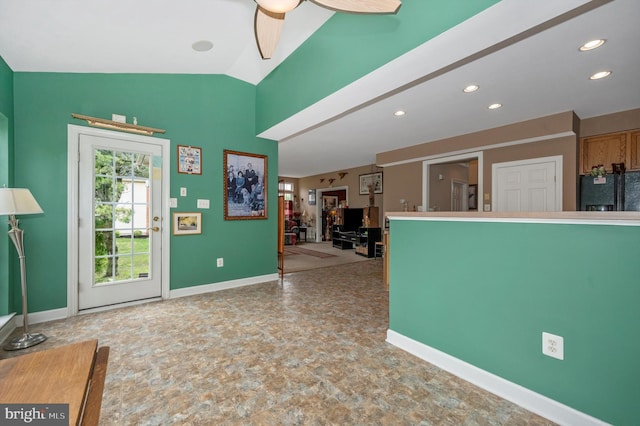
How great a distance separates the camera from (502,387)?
1.74 meters

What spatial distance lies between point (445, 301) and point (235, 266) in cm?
306

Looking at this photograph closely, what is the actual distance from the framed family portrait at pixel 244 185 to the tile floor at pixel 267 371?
145cm

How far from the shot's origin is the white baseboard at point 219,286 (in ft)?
12.0

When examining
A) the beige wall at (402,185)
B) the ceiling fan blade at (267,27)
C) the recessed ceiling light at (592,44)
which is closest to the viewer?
the ceiling fan blade at (267,27)

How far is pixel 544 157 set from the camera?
4.26 m

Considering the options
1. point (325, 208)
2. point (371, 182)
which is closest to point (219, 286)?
point (371, 182)

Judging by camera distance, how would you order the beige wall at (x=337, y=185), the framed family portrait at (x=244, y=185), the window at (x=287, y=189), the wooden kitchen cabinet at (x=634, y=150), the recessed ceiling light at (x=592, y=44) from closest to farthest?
the recessed ceiling light at (x=592, y=44) → the wooden kitchen cabinet at (x=634, y=150) → the framed family portrait at (x=244, y=185) → the beige wall at (x=337, y=185) → the window at (x=287, y=189)

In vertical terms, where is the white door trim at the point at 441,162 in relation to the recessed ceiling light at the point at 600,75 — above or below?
below

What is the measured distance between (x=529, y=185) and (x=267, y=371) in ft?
15.7

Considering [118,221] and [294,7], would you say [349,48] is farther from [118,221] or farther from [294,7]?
[118,221]

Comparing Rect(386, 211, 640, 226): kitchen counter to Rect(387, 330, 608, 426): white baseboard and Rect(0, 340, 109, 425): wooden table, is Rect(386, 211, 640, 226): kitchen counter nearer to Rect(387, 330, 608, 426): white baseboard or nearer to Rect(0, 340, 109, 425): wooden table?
Rect(387, 330, 608, 426): white baseboard

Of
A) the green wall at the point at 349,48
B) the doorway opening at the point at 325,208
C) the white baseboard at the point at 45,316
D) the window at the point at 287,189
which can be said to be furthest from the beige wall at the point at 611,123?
the window at the point at 287,189

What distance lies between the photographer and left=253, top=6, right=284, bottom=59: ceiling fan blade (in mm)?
1901

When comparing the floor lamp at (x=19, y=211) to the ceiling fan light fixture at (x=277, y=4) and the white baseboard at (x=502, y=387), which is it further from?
the white baseboard at (x=502, y=387)
